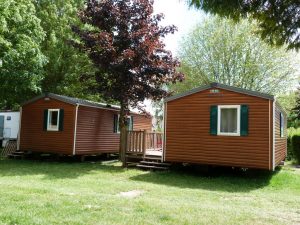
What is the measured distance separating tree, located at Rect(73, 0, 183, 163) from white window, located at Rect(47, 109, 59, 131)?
2.52 meters

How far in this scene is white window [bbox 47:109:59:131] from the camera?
17.8 meters

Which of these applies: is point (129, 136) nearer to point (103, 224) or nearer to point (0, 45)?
point (0, 45)

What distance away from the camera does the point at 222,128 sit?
1307 cm

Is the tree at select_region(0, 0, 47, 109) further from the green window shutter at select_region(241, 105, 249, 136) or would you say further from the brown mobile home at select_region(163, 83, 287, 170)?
the green window shutter at select_region(241, 105, 249, 136)

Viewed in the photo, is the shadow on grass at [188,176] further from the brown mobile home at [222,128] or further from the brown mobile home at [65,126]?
the brown mobile home at [65,126]

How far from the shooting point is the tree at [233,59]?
30.5 metres

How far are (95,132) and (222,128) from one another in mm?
7772

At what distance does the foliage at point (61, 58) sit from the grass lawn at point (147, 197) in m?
11.3

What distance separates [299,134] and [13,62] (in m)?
15.6

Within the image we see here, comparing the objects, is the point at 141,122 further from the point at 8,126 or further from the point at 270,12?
the point at 270,12

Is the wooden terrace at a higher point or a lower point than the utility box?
lower

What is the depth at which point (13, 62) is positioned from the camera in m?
16.8

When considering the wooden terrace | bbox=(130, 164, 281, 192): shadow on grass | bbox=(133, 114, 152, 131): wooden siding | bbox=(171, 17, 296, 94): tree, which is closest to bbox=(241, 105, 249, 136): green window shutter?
bbox=(130, 164, 281, 192): shadow on grass

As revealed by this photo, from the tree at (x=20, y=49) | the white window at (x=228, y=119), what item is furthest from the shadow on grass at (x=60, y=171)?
the tree at (x=20, y=49)
